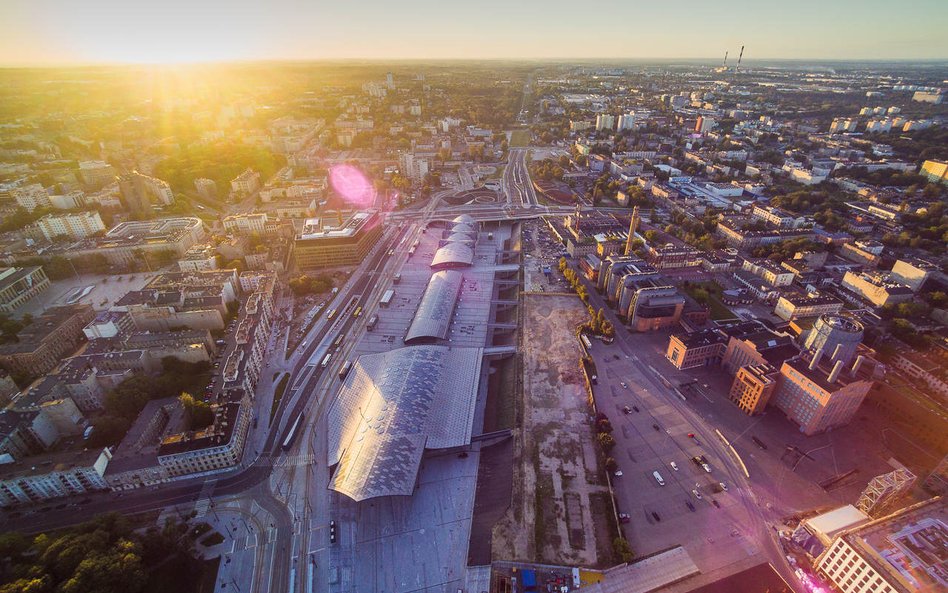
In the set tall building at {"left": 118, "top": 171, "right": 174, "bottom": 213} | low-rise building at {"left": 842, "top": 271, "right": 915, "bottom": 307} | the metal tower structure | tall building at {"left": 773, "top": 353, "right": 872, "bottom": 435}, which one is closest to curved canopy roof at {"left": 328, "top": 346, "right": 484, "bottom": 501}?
tall building at {"left": 773, "top": 353, "right": 872, "bottom": 435}

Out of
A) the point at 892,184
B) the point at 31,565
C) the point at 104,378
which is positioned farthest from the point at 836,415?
the point at 892,184

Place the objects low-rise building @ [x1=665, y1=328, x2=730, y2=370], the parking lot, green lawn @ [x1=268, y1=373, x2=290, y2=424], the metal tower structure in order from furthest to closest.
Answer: low-rise building @ [x1=665, y1=328, x2=730, y2=370], green lawn @ [x1=268, y1=373, x2=290, y2=424], the parking lot, the metal tower structure

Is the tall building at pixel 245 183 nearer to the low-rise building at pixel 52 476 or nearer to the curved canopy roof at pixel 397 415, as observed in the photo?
the curved canopy roof at pixel 397 415

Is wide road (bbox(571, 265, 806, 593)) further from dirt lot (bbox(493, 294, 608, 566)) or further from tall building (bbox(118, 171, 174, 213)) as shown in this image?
tall building (bbox(118, 171, 174, 213))

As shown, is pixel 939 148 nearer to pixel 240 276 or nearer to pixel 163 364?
pixel 240 276

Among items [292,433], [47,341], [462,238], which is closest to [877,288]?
[462,238]
